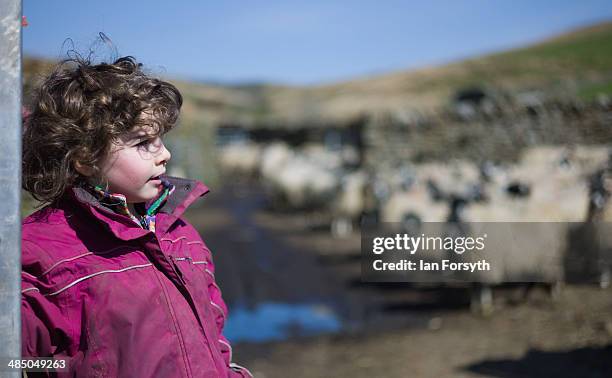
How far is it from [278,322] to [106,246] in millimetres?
5337

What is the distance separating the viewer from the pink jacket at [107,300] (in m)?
1.48

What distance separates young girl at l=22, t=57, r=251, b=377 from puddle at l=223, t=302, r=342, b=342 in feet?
15.4

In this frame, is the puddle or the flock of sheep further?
the flock of sheep

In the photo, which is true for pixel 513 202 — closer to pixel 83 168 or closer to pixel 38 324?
pixel 83 168

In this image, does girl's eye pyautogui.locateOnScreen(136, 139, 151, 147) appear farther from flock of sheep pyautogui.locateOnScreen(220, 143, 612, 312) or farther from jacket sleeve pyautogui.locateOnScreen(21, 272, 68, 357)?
flock of sheep pyautogui.locateOnScreen(220, 143, 612, 312)

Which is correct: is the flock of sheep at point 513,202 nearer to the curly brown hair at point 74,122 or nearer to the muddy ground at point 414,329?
the muddy ground at point 414,329

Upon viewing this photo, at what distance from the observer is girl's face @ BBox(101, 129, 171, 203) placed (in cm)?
167

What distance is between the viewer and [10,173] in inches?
51.9

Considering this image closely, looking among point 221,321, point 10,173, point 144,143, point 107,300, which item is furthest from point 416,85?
point 10,173

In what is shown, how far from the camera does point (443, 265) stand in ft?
24.0

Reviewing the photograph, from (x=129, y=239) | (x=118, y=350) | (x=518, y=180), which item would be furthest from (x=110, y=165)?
(x=518, y=180)

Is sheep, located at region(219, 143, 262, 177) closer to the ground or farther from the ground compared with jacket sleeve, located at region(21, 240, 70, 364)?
farther from the ground

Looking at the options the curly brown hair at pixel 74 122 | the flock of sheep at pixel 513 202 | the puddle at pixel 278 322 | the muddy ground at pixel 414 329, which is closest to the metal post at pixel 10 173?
the curly brown hair at pixel 74 122

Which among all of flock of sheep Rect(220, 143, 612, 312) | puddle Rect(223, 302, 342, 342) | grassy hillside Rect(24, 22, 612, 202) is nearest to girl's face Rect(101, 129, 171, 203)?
puddle Rect(223, 302, 342, 342)
